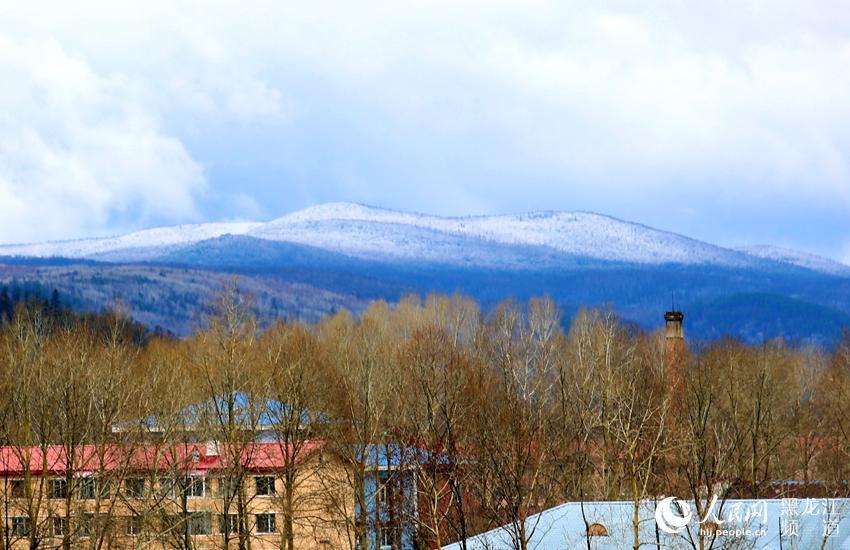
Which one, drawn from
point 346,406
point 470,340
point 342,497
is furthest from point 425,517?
point 470,340

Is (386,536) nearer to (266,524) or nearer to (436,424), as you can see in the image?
(266,524)

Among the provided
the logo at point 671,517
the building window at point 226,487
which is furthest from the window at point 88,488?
the logo at point 671,517

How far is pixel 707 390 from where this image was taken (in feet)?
226

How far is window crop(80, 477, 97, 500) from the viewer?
5415cm

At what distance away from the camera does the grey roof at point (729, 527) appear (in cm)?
4234

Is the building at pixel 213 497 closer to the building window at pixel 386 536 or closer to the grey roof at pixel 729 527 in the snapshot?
the building window at pixel 386 536

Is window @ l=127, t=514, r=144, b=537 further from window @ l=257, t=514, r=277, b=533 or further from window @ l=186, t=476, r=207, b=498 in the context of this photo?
window @ l=257, t=514, r=277, b=533

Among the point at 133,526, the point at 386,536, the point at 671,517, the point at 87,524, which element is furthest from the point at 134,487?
the point at 671,517

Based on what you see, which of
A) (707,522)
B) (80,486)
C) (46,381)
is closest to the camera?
(707,522)

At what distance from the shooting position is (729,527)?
1663 inches

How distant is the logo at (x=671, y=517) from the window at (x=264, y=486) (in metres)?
19.5

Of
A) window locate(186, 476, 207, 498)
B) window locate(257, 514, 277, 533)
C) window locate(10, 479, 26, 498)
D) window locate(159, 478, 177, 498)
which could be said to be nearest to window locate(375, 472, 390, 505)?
window locate(257, 514, 277, 533)

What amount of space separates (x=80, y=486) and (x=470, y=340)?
5905cm

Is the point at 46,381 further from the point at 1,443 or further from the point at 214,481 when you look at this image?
the point at 214,481
